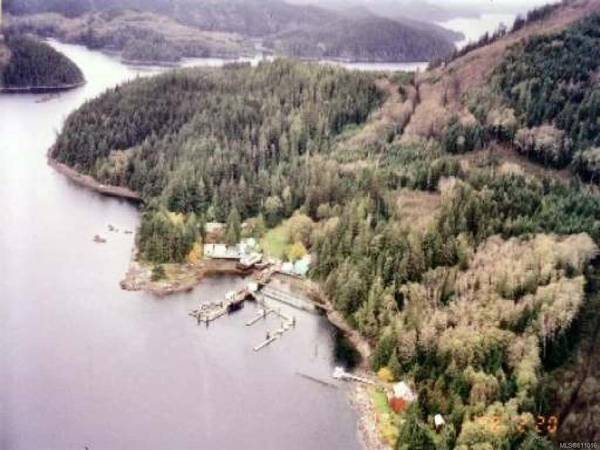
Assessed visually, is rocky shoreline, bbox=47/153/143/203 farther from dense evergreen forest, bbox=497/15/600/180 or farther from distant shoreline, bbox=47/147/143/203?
dense evergreen forest, bbox=497/15/600/180

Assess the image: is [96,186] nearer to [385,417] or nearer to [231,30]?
[231,30]

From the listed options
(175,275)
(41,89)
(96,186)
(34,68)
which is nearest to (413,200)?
(175,275)

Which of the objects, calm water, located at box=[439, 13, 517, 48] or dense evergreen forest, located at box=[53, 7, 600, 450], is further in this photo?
calm water, located at box=[439, 13, 517, 48]

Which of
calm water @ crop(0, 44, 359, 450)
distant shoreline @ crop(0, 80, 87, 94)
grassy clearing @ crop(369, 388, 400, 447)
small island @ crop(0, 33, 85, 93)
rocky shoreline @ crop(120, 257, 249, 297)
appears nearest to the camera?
grassy clearing @ crop(369, 388, 400, 447)

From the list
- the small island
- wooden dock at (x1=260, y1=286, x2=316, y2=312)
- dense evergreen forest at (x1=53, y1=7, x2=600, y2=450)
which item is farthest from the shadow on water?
the small island

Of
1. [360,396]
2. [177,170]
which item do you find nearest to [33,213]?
[177,170]

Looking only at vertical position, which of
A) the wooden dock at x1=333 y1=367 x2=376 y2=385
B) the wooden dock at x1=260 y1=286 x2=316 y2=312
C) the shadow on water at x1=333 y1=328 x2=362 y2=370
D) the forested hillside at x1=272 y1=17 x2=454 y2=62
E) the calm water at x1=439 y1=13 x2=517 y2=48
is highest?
the calm water at x1=439 y1=13 x2=517 y2=48

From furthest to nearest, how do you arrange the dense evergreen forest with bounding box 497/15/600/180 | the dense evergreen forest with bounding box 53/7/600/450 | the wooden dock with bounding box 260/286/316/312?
the dense evergreen forest with bounding box 497/15/600/180
the wooden dock with bounding box 260/286/316/312
the dense evergreen forest with bounding box 53/7/600/450

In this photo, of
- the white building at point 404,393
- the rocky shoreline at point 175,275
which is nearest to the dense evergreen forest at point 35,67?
the rocky shoreline at point 175,275

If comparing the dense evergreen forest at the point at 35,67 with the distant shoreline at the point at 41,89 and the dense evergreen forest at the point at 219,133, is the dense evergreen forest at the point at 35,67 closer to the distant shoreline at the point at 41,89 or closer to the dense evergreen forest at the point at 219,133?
the distant shoreline at the point at 41,89
